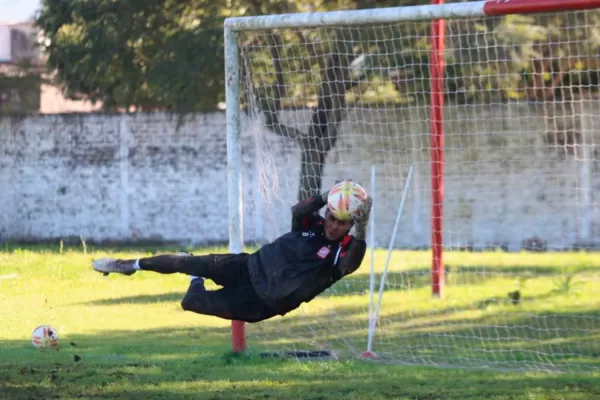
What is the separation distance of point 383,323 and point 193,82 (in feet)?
32.1

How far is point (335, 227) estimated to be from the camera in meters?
8.93

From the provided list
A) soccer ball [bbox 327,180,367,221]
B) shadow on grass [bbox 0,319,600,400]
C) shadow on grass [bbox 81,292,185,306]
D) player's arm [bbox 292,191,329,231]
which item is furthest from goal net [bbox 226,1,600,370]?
soccer ball [bbox 327,180,367,221]

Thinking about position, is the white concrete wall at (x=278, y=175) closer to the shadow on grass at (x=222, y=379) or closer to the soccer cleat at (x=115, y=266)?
the shadow on grass at (x=222, y=379)

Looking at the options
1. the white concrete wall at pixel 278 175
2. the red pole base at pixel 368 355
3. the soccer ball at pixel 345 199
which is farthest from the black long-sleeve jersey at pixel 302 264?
the white concrete wall at pixel 278 175

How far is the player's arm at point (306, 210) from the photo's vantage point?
909 centimetres

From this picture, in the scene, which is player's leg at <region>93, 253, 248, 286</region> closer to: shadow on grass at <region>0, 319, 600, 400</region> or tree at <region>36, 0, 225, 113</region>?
shadow on grass at <region>0, 319, 600, 400</region>

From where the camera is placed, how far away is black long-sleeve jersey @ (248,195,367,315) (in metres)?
8.90

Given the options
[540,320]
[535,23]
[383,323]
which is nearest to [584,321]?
[540,320]

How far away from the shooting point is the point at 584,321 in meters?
13.6

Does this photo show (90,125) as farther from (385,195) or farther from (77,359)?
(77,359)

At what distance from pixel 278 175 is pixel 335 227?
37.4ft

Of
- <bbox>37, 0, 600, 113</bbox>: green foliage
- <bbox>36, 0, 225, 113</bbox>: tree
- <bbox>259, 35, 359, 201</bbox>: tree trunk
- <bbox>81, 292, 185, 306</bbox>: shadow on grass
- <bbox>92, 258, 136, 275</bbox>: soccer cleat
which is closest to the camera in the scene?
<bbox>92, 258, 136, 275</bbox>: soccer cleat

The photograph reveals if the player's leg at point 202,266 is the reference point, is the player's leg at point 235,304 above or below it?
below

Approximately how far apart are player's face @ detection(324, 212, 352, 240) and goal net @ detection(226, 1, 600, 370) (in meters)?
2.33
